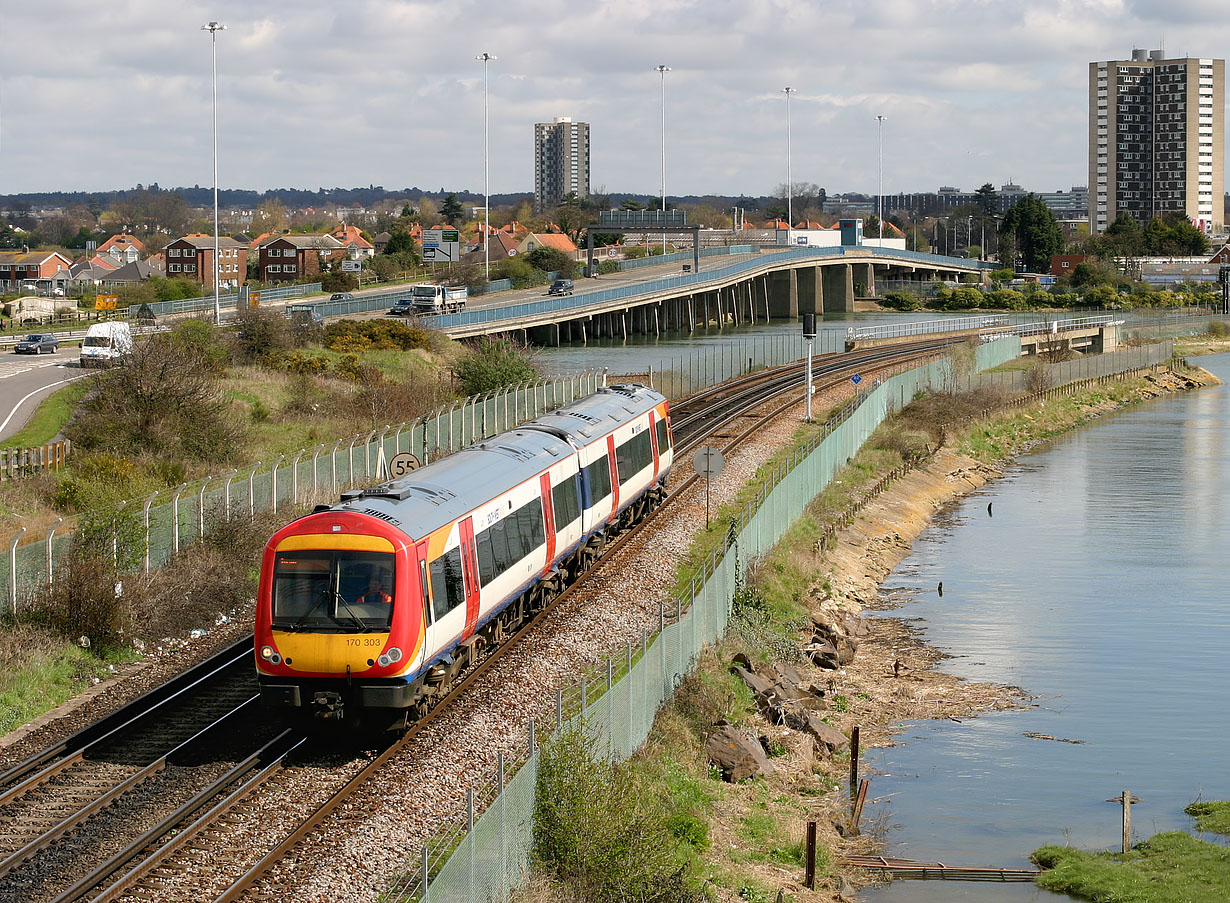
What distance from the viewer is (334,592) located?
18406 mm

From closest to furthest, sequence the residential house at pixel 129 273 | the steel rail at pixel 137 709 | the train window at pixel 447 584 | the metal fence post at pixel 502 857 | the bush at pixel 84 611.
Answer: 1. the metal fence post at pixel 502 857
2. the steel rail at pixel 137 709
3. the train window at pixel 447 584
4. the bush at pixel 84 611
5. the residential house at pixel 129 273

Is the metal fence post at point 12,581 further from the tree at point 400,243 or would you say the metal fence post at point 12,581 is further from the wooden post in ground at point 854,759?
the tree at point 400,243

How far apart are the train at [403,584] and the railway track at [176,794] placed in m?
0.78

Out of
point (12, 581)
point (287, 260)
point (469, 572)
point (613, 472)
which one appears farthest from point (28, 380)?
point (287, 260)

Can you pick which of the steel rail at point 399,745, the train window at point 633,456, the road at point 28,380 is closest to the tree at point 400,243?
the road at point 28,380

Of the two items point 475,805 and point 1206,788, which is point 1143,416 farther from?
point 475,805

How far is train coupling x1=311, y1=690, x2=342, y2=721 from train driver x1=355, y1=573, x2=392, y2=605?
1.23 m

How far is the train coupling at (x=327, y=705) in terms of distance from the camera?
18297 millimetres

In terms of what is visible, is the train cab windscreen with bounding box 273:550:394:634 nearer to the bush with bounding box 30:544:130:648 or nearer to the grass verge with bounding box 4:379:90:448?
the bush with bounding box 30:544:130:648

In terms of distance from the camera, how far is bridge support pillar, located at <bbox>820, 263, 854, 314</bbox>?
524 ft

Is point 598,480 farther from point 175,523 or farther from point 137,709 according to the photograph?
point 137,709

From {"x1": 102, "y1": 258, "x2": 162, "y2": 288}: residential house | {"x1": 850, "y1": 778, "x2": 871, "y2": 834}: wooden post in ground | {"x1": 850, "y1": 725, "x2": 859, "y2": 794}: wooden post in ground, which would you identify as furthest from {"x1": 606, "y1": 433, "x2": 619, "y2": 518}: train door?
{"x1": 102, "y1": 258, "x2": 162, "y2": 288}: residential house

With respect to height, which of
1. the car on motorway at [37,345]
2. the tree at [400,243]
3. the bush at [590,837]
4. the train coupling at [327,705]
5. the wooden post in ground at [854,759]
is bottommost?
the wooden post in ground at [854,759]

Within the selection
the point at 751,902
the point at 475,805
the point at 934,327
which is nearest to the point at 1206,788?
the point at 751,902
